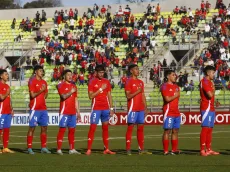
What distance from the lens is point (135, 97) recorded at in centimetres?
2023

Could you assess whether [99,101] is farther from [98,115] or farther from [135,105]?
[135,105]

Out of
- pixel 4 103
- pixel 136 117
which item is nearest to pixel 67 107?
pixel 4 103

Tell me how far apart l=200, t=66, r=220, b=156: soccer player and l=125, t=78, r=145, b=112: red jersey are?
5.60ft

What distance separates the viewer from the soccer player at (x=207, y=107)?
63.3 feet

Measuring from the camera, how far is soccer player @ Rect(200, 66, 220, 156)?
19297 millimetres

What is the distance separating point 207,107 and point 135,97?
2.01m

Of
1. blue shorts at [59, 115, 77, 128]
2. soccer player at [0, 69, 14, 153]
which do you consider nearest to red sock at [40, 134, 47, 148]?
blue shorts at [59, 115, 77, 128]

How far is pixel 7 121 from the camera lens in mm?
21344

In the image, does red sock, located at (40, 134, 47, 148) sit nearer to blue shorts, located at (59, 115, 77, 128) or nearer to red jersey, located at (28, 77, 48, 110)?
blue shorts, located at (59, 115, 77, 128)

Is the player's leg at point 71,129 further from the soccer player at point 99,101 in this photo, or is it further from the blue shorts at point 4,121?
the blue shorts at point 4,121

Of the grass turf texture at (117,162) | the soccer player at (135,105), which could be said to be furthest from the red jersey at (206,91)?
the soccer player at (135,105)

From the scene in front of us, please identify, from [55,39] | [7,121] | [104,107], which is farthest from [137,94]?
[55,39]

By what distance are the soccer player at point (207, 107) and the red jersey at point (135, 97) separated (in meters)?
1.71

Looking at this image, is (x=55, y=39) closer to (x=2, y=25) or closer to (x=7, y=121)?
(x=2, y=25)
